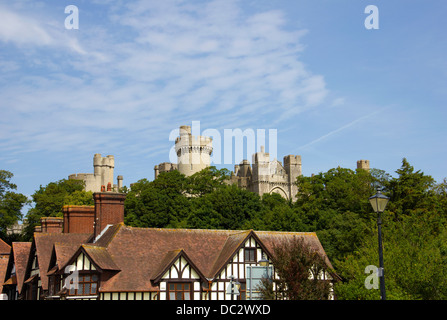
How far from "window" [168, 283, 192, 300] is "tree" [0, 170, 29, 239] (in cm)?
3967

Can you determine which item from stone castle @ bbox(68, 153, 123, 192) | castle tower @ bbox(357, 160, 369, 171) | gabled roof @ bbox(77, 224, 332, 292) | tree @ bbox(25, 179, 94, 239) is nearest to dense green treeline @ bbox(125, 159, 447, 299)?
gabled roof @ bbox(77, 224, 332, 292)

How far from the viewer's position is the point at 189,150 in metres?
107

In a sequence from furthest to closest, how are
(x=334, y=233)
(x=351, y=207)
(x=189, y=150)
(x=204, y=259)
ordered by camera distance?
(x=189, y=150) → (x=351, y=207) → (x=334, y=233) → (x=204, y=259)

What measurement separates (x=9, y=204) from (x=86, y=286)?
40.6 m

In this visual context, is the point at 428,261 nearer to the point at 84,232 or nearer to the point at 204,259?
the point at 204,259

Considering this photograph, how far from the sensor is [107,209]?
2734 centimetres

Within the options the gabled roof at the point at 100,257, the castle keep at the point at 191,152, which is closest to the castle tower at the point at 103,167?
the castle keep at the point at 191,152

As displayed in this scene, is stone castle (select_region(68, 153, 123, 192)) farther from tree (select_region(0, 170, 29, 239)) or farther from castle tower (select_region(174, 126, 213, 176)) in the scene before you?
tree (select_region(0, 170, 29, 239))

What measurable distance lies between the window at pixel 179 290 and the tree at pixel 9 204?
39668 mm

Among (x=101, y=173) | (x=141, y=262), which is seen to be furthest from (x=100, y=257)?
(x=101, y=173)

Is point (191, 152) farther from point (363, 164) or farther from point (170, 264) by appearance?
point (170, 264)

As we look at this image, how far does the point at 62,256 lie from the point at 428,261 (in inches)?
612

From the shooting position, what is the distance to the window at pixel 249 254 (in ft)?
81.0
